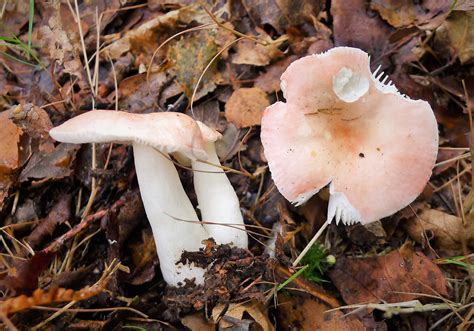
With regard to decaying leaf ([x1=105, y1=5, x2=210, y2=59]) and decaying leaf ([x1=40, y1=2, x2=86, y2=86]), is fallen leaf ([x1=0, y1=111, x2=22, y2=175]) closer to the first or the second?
decaying leaf ([x1=40, y1=2, x2=86, y2=86])

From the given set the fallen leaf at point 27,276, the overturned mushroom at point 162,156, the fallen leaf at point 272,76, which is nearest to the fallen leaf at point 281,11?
the fallen leaf at point 272,76

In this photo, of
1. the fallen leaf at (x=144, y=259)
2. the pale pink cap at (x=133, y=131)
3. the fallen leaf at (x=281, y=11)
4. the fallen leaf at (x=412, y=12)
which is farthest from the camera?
the fallen leaf at (x=281, y=11)

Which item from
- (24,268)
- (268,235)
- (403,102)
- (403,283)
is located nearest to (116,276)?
(24,268)

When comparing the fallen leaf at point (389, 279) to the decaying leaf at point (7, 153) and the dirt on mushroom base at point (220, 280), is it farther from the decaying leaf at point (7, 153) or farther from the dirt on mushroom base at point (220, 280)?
the decaying leaf at point (7, 153)

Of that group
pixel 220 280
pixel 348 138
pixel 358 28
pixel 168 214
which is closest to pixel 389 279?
pixel 348 138

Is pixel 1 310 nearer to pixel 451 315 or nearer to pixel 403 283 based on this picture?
pixel 403 283

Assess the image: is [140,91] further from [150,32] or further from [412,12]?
[412,12]
